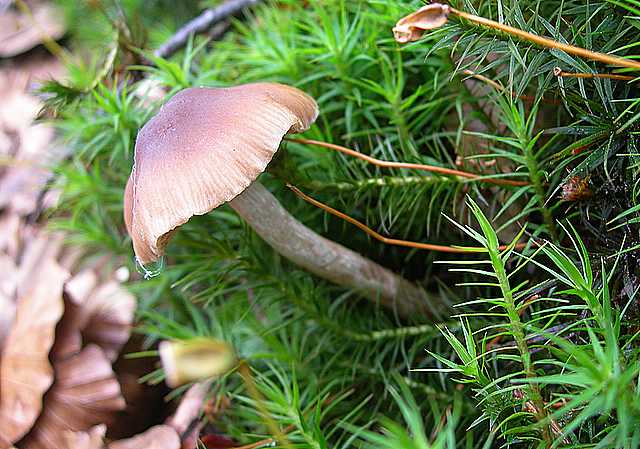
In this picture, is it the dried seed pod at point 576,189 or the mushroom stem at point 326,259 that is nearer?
the dried seed pod at point 576,189

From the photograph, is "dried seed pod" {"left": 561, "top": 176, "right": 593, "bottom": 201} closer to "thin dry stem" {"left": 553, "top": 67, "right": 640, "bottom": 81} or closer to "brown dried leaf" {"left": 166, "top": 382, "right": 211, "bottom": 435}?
"thin dry stem" {"left": 553, "top": 67, "right": 640, "bottom": 81}

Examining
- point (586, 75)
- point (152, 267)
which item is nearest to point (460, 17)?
point (586, 75)

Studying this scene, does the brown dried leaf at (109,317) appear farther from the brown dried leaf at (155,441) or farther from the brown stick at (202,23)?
the brown stick at (202,23)

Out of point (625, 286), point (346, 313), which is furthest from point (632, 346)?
point (346, 313)

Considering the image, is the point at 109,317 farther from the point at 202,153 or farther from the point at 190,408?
the point at 202,153

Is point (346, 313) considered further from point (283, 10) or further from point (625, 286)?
point (283, 10)

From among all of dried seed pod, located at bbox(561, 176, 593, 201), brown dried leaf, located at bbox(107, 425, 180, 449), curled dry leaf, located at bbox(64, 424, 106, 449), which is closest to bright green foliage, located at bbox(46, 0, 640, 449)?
dried seed pod, located at bbox(561, 176, 593, 201)

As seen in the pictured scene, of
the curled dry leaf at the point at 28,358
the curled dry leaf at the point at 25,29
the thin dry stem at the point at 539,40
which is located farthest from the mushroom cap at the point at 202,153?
the curled dry leaf at the point at 25,29
